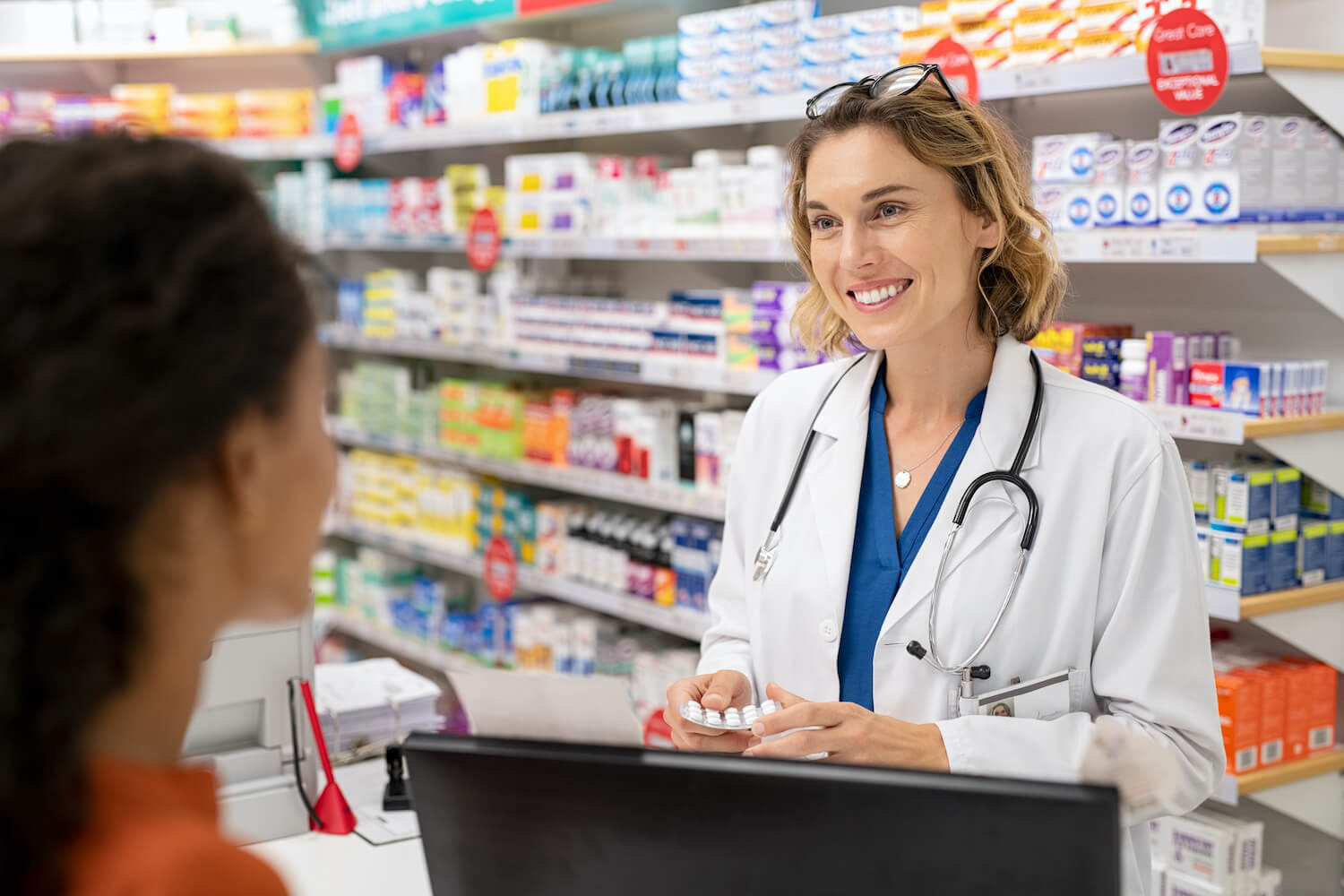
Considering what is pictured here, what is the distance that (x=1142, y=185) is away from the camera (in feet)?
9.33

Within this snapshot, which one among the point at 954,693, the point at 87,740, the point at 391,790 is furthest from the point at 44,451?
the point at 391,790

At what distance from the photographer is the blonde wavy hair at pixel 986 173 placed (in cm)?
188

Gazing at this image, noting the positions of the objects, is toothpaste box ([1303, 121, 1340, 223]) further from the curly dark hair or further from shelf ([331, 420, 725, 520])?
the curly dark hair

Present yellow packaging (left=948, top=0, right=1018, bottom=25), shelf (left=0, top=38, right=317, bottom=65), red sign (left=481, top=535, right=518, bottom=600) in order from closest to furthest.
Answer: yellow packaging (left=948, top=0, right=1018, bottom=25) < red sign (left=481, top=535, right=518, bottom=600) < shelf (left=0, top=38, right=317, bottom=65)

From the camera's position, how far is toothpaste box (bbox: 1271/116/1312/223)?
2.70m

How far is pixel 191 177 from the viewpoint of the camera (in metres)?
0.63

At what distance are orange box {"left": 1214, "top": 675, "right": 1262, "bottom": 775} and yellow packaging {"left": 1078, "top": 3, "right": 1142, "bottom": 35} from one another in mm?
1471

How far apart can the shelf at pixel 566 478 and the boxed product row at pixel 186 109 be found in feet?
4.92

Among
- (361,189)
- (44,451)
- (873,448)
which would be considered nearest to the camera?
(44,451)

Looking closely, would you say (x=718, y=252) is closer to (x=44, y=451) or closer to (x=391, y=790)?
(x=391, y=790)

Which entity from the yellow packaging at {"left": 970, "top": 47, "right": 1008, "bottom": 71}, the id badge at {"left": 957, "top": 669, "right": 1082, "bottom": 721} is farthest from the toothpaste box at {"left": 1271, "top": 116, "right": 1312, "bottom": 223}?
the id badge at {"left": 957, "top": 669, "right": 1082, "bottom": 721}

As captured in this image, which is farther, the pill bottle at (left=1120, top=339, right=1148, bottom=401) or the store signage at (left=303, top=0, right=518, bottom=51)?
the store signage at (left=303, top=0, right=518, bottom=51)

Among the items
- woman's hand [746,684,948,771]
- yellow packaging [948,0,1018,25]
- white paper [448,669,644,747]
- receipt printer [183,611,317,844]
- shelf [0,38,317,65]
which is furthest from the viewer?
shelf [0,38,317,65]

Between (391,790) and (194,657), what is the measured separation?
159cm
